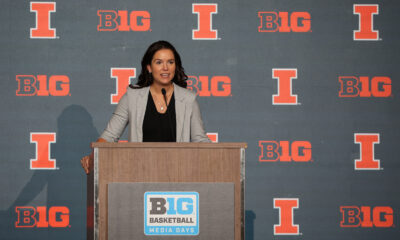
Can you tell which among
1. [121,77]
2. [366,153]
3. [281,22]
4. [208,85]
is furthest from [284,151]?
[121,77]

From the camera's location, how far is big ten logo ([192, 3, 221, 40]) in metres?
3.38

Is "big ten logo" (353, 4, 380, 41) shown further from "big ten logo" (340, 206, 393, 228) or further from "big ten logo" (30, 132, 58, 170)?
"big ten logo" (30, 132, 58, 170)

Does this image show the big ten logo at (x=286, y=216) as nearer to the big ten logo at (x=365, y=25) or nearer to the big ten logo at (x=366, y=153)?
the big ten logo at (x=366, y=153)

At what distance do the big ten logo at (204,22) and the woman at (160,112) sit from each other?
1.29 m

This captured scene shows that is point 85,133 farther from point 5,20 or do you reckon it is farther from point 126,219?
point 126,219

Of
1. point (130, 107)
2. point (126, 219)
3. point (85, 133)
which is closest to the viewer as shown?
point (126, 219)

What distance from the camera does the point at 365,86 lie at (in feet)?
11.1

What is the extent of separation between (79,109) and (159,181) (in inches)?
77.1

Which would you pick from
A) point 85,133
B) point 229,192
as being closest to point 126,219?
point 229,192

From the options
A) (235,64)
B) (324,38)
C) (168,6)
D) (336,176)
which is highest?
(168,6)

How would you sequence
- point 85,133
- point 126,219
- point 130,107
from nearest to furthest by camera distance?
point 126,219, point 130,107, point 85,133

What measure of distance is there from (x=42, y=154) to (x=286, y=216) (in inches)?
74.0

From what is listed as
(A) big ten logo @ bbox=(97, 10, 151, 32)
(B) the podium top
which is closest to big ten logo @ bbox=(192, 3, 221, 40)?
(A) big ten logo @ bbox=(97, 10, 151, 32)

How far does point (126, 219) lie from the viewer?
1.52 meters
